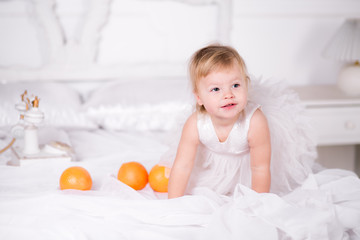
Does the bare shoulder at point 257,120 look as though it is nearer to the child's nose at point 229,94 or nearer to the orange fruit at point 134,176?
the child's nose at point 229,94

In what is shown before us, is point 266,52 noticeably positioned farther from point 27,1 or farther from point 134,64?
point 27,1

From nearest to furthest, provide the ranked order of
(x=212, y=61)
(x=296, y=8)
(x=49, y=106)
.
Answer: (x=212, y=61) < (x=49, y=106) < (x=296, y=8)

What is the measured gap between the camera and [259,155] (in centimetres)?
121

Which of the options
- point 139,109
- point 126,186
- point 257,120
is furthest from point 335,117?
point 126,186


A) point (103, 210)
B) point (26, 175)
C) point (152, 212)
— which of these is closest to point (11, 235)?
point (103, 210)

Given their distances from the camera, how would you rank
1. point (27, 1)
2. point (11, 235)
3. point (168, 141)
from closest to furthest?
1. point (11, 235)
2. point (168, 141)
3. point (27, 1)

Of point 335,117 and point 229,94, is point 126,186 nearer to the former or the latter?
point 229,94

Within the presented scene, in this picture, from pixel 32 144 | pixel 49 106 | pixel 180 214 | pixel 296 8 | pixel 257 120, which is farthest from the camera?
pixel 296 8

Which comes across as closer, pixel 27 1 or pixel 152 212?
pixel 152 212

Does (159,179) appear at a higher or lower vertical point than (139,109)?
lower

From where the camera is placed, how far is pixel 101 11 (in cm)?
233

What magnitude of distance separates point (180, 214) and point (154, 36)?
5.53 ft

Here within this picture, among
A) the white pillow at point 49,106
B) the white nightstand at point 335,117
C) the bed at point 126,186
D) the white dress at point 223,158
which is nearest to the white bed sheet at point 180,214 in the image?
the bed at point 126,186

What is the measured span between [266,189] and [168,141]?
0.48 meters
